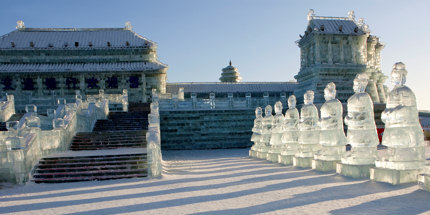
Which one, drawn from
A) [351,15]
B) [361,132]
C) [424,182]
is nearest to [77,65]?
[351,15]

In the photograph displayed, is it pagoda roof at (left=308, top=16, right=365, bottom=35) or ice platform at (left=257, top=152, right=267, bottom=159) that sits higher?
pagoda roof at (left=308, top=16, right=365, bottom=35)

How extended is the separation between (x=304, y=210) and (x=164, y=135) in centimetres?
1877

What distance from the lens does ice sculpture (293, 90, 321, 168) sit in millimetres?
10148

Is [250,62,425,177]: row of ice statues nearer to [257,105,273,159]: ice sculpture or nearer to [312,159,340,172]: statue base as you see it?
[312,159,340,172]: statue base

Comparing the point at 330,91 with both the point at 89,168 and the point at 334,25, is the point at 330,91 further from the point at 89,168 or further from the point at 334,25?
the point at 334,25

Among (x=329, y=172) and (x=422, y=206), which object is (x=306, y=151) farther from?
(x=422, y=206)

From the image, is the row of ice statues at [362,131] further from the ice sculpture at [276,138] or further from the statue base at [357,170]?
the ice sculpture at [276,138]

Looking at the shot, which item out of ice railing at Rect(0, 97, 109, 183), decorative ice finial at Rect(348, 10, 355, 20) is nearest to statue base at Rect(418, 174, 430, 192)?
ice railing at Rect(0, 97, 109, 183)

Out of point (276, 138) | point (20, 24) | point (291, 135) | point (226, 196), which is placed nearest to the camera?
point (226, 196)

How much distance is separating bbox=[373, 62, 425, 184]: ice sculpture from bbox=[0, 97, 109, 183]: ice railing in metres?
9.53

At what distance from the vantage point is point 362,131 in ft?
25.7

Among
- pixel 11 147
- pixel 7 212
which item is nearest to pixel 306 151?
pixel 7 212

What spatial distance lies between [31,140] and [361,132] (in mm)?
9541

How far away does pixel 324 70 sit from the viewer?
2945 centimetres
